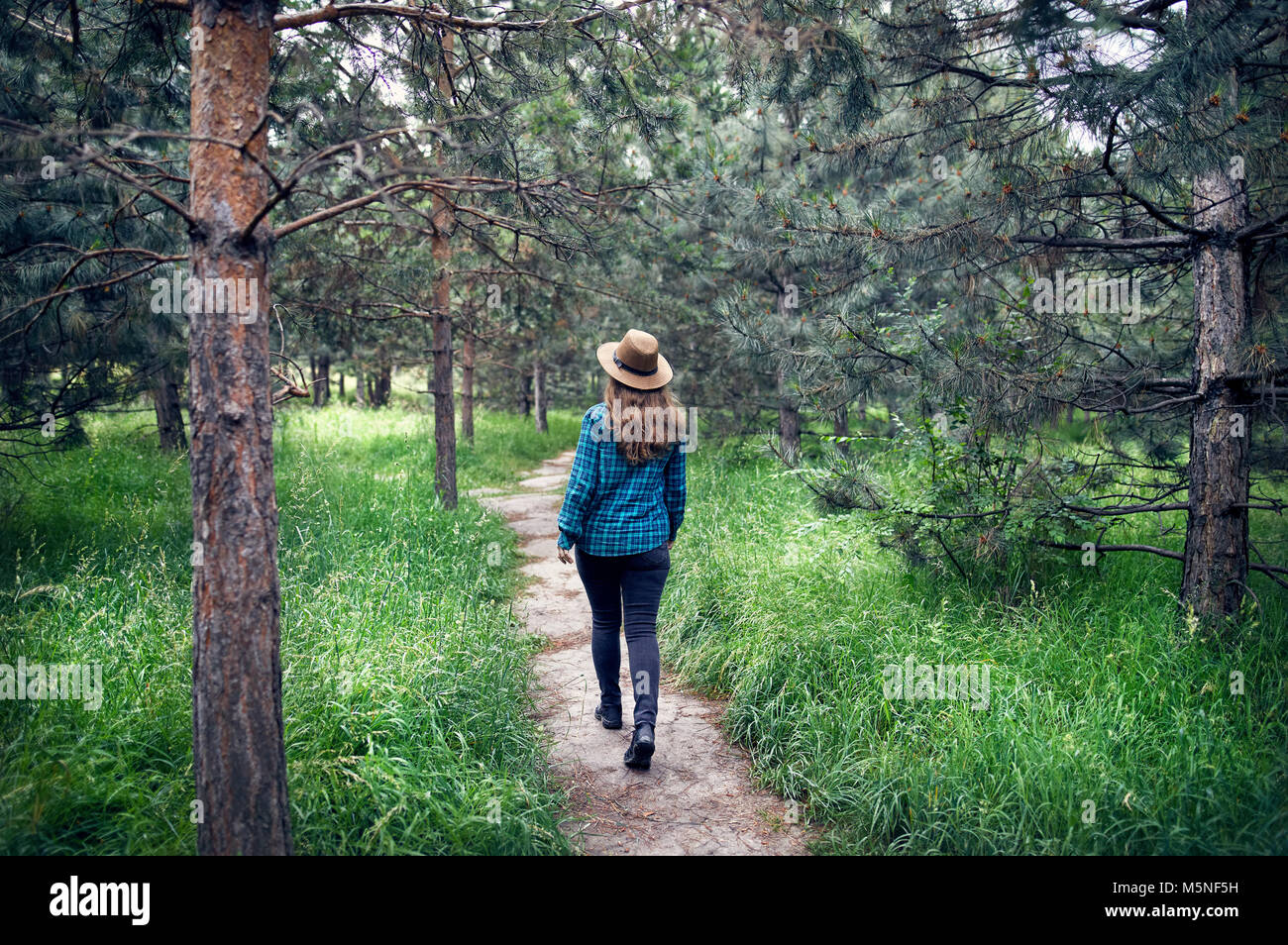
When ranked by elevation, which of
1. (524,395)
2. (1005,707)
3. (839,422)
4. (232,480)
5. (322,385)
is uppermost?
(322,385)

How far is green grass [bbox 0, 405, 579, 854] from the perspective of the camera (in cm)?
275

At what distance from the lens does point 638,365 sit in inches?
149

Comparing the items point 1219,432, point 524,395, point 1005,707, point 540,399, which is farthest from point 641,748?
point 524,395

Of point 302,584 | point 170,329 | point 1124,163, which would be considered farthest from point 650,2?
point 170,329

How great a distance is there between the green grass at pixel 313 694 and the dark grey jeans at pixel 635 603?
0.60 metres

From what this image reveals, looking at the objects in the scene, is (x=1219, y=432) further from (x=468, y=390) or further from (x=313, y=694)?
(x=468, y=390)

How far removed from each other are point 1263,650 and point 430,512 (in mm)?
6608
